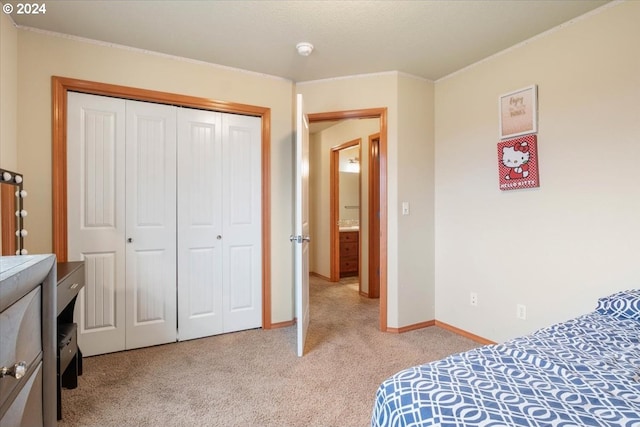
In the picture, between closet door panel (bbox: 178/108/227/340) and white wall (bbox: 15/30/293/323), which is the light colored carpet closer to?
closet door panel (bbox: 178/108/227/340)

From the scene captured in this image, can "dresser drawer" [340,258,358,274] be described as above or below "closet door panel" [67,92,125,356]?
below

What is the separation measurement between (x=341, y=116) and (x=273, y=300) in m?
1.83

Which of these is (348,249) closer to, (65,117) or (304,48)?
(304,48)

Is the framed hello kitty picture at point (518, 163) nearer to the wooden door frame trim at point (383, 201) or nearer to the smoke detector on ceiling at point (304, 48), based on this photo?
the wooden door frame trim at point (383, 201)

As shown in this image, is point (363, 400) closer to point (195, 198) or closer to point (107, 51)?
point (195, 198)

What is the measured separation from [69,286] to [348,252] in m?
3.92

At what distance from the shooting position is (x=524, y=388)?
0.89 metres

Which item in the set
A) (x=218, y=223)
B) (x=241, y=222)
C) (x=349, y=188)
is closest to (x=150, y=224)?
(x=218, y=223)

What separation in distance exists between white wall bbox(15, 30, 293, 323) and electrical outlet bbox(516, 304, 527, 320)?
6.20 ft

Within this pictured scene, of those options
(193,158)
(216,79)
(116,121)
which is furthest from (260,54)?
(116,121)

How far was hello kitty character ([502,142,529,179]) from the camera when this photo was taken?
90.4 inches

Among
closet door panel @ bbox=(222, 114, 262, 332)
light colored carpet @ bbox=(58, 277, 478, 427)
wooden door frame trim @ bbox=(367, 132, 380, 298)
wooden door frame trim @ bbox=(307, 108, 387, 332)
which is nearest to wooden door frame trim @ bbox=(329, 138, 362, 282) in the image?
wooden door frame trim @ bbox=(367, 132, 380, 298)

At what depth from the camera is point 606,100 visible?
191 cm

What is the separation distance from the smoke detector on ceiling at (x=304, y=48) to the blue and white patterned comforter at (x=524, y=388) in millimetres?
2198
